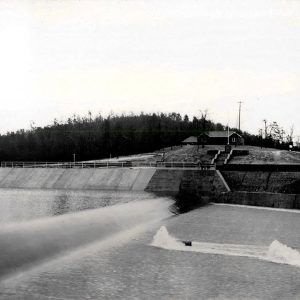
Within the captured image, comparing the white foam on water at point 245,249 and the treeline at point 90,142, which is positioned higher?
the treeline at point 90,142

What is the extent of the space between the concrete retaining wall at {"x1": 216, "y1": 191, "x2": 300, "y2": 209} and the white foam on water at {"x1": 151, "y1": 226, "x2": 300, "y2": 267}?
15.7 metres

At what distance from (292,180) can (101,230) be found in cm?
2557

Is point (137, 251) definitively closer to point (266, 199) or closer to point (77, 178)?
point (266, 199)

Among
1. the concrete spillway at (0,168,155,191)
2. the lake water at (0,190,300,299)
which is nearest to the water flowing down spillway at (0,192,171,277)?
the lake water at (0,190,300,299)

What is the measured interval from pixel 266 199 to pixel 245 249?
720 inches

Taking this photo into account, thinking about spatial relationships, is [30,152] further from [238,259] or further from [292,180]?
[238,259]

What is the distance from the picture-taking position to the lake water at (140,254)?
16953 millimetres

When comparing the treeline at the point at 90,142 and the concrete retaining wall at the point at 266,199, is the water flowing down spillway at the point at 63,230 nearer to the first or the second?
the concrete retaining wall at the point at 266,199

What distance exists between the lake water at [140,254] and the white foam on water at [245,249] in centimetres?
6

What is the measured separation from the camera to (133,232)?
29672 mm

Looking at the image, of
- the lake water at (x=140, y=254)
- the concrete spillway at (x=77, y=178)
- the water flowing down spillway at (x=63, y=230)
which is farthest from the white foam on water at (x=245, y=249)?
the concrete spillway at (x=77, y=178)

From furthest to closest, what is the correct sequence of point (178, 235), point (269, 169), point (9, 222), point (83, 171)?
point (83, 171), point (269, 169), point (9, 222), point (178, 235)

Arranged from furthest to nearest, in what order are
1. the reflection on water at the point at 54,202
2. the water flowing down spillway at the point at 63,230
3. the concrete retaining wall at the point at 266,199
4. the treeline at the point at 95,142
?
the treeline at the point at 95,142 → the concrete retaining wall at the point at 266,199 → the reflection on water at the point at 54,202 → the water flowing down spillway at the point at 63,230

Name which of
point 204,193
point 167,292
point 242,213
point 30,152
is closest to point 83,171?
point 204,193
